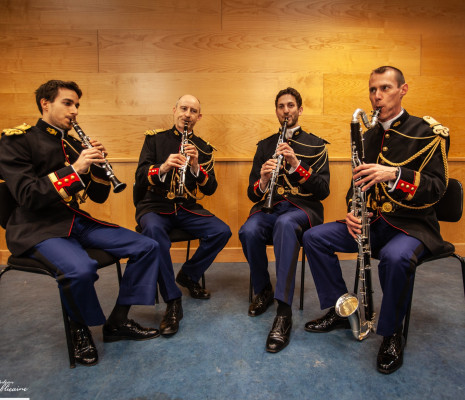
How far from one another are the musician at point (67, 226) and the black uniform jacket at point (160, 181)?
0.39m

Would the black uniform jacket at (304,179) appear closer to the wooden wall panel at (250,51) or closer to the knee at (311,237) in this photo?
the knee at (311,237)

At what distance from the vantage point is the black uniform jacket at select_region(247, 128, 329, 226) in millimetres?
2473

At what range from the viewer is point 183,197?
97.0 inches

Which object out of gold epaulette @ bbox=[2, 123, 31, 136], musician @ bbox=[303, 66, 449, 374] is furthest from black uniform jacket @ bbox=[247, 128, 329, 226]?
gold epaulette @ bbox=[2, 123, 31, 136]

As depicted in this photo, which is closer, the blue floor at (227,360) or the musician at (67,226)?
the blue floor at (227,360)

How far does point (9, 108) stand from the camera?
335 centimetres

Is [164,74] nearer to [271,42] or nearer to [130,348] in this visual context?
[271,42]

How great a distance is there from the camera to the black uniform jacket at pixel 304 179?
2473 mm

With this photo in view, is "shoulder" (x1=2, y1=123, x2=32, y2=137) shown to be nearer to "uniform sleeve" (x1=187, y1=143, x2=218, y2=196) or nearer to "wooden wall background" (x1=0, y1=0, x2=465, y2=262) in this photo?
"uniform sleeve" (x1=187, y1=143, x2=218, y2=196)

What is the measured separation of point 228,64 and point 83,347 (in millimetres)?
2708

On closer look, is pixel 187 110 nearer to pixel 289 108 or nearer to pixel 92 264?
→ pixel 289 108

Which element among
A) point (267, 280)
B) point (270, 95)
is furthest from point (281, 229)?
point (270, 95)

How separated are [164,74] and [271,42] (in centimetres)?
108

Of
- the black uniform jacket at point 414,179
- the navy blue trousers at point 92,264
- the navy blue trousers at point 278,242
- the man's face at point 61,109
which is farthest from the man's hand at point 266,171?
the man's face at point 61,109
